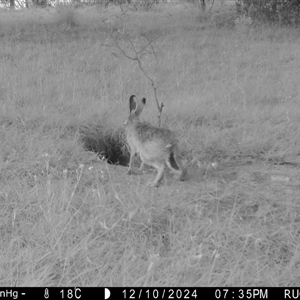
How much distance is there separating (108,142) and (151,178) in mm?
1057

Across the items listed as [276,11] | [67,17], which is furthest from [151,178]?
[276,11]

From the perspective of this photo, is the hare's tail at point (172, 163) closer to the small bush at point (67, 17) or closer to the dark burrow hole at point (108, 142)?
the dark burrow hole at point (108, 142)

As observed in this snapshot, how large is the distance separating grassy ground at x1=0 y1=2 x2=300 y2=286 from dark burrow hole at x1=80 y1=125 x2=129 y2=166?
98 mm

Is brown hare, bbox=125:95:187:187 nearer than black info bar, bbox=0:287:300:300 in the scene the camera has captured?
No

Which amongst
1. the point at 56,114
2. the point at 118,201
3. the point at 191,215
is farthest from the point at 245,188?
the point at 56,114

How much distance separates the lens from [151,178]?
12.7 feet

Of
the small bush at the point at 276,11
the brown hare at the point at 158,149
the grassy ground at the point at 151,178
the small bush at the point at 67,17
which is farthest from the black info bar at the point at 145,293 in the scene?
the small bush at the point at 276,11

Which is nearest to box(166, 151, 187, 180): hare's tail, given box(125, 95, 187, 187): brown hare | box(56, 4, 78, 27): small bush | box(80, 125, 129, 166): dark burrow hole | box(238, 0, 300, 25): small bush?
box(125, 95, 187, 187): brown hare

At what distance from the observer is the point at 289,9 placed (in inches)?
416

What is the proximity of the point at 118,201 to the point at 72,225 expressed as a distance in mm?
446

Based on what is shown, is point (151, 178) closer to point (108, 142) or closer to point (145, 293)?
point (108, 142)

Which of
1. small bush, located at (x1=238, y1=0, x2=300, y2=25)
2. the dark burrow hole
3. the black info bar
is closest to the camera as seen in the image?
the black info bar

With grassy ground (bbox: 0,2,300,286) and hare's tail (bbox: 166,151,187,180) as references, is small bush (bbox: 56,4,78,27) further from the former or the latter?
hare's tail (bbox: 166,151,187,180)

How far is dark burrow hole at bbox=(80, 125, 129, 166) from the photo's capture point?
4.66 meters
